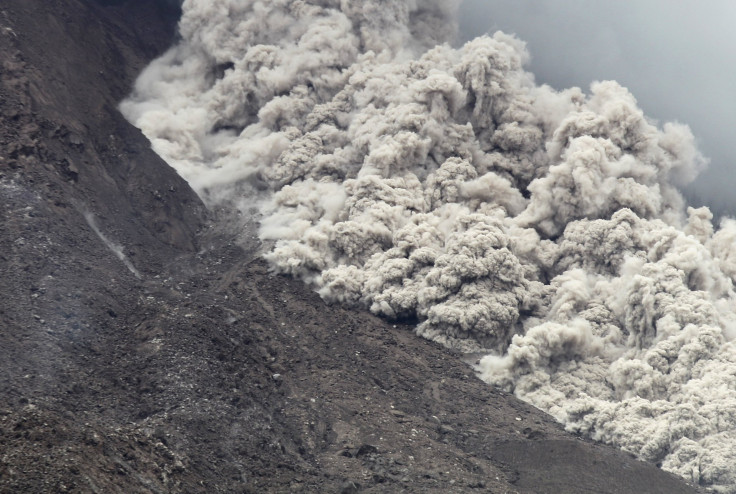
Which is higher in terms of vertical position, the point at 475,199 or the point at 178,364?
the point at 475,199

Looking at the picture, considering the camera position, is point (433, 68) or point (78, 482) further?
point (433, 68)

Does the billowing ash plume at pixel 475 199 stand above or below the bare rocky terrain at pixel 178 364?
above

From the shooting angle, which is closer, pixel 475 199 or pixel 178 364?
pixel 178 364

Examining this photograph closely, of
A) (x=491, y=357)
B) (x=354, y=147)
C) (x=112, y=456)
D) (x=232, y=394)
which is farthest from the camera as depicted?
(x=354, y=147)

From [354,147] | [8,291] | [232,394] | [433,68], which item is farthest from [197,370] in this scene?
[433,68]

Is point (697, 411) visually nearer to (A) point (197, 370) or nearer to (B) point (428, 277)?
(B) point (428, 277)
